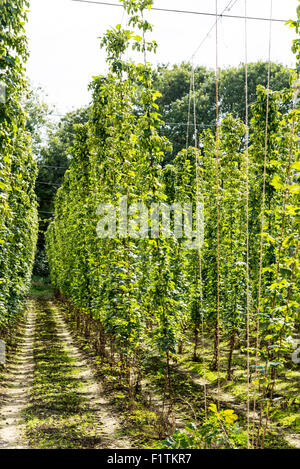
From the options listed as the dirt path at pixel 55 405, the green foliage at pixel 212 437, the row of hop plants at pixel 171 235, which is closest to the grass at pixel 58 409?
the dirt path at pixel 55 405

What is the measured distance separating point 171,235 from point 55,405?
3192mm

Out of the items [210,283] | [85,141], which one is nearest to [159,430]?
[210,283]

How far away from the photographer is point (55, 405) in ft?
19.9

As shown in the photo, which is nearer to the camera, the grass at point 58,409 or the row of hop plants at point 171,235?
the row of hop plants at point 171,235

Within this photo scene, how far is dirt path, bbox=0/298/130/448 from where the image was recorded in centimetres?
481

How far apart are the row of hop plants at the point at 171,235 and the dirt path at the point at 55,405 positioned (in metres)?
0.79

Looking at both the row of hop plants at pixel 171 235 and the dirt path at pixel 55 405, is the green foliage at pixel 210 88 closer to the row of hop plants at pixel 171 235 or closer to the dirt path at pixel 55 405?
the row of hop plants at pixel 171 235

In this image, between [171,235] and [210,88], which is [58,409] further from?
[210,88]

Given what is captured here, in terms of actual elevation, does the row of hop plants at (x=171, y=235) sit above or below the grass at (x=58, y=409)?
above

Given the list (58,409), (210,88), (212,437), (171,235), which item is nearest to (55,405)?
(58,409)

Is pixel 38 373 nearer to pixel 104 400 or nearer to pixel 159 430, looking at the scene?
pixel 104 400

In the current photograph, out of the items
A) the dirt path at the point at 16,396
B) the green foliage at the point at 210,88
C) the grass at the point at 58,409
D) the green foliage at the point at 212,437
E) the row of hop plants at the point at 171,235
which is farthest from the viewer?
the green foliage at the point at 210,88

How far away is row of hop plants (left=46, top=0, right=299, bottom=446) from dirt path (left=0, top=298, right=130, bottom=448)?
79 centimetres

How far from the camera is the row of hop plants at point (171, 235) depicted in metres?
3.72
